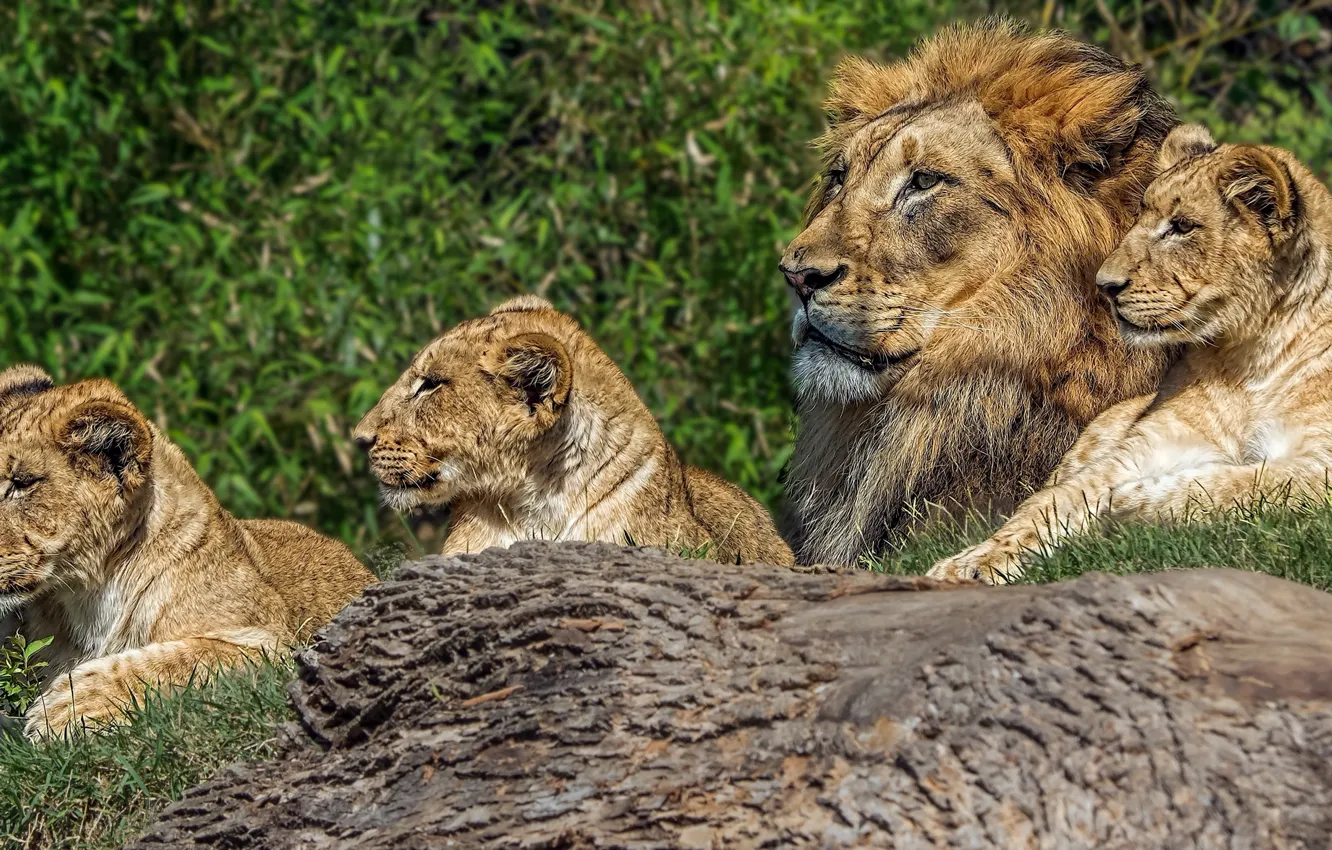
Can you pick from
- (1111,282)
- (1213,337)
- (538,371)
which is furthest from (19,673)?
(1213,337)

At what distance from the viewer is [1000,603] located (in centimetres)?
330

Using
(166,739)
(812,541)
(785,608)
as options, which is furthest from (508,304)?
(785,608)

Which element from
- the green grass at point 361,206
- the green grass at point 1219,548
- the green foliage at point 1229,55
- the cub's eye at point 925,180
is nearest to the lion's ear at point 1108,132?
the cub's eye at point 925,180

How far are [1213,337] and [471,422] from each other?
6.51 ft

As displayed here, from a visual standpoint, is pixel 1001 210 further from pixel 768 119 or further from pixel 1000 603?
pixel 768 119

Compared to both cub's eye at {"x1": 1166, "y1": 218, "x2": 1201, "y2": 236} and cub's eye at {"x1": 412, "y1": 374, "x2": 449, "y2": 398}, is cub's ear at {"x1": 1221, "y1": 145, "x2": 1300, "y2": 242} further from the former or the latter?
cub's eye at {"x1": 412, "y1": 374, "x2": 449, "y2": 398}

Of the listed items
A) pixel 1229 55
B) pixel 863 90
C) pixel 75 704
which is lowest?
pixel 75 704

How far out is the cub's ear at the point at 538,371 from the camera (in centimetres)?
505

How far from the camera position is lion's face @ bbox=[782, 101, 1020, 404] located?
5176 mm

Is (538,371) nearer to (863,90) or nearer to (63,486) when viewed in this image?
(63,486)

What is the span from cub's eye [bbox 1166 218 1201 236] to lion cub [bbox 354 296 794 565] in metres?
1.48

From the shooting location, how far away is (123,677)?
4.84 m

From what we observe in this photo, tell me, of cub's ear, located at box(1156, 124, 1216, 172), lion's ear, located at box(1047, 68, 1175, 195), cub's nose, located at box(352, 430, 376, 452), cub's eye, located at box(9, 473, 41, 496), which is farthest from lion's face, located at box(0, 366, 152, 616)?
cub's ear, located at box(1156, 124, 1216, 172)

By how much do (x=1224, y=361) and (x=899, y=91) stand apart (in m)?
1.60
